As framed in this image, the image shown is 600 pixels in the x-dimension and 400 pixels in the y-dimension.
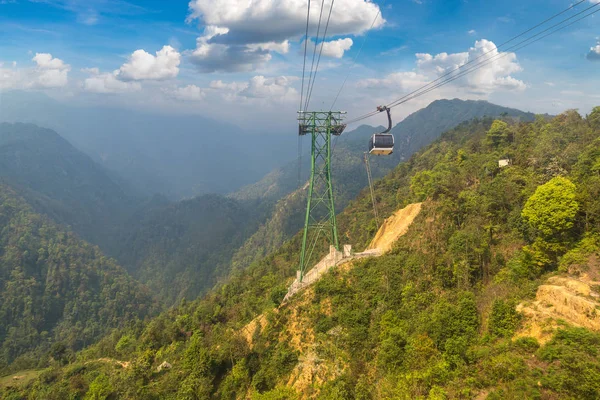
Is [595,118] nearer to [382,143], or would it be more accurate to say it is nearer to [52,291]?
[382,143]

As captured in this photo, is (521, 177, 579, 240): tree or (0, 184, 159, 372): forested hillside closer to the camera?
(521, 177, 579, 240): tree

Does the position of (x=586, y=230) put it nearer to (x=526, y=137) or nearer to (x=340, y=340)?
(x=340, y=340)

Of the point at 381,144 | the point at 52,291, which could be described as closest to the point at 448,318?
the point at 381,144

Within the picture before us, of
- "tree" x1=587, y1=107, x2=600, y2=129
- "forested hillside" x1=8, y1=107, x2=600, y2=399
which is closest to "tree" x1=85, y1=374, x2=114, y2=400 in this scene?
"forested hillside" x1=8, y1=107, x2=600, y2=399

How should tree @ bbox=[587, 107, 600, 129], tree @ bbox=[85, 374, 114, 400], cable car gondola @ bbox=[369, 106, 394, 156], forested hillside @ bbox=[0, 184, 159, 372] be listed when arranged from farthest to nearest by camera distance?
forested hillside @ bbox=[0, 184, 159, 372], tree @ bbox=[587, 107, 600, 129], tree @ bbox=[85, 374, 114, 400], cable car gondola @ bbox=[369, 106, 394, 156]

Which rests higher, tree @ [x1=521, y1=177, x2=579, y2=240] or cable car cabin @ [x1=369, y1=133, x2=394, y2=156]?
cable car cabin @ [x1=369, y1=133, x2=394, y2=156]

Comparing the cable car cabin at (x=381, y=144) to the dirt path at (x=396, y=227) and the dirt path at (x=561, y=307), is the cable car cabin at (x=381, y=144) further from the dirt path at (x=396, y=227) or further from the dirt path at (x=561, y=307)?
the dirt path at (x=396, y=227)

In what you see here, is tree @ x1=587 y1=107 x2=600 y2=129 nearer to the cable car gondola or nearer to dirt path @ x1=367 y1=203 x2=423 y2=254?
→ dirt path @ x1=367 y1=203 x2=423 y2=254
